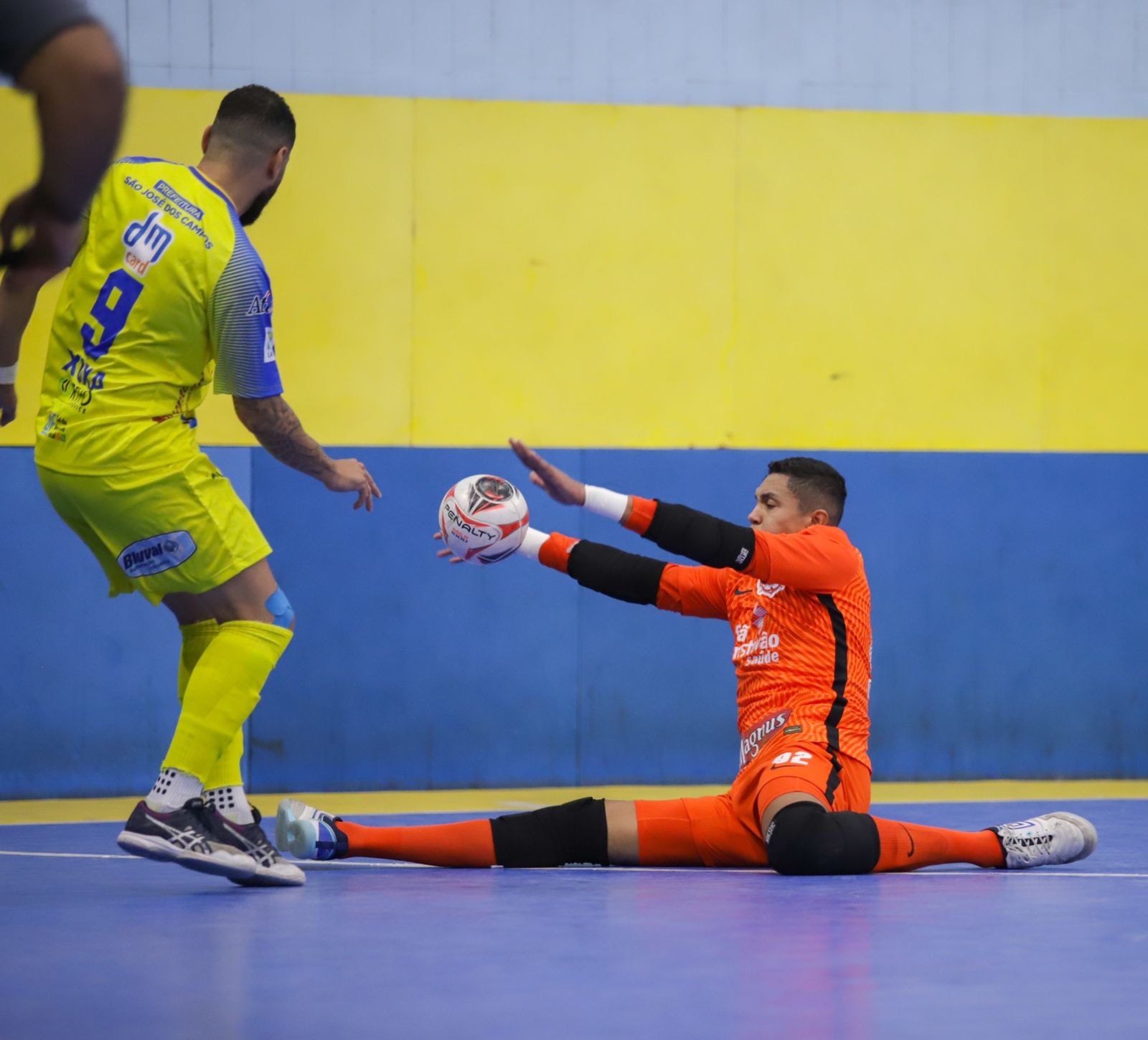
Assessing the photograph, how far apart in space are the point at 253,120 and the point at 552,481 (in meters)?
1.32

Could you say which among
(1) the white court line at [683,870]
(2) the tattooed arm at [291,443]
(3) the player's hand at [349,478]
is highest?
(2) the tattooed arm at [291,443]

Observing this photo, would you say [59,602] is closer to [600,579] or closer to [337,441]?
[337,441]

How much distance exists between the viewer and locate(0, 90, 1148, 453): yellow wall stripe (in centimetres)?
784

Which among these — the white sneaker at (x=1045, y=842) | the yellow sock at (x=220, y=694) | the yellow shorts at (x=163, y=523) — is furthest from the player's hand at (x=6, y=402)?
the white sneaker at (x=1045, y=842)

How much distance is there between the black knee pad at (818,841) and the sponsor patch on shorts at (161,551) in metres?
1.82

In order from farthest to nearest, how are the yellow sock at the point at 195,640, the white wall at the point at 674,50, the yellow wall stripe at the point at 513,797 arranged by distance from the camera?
the white wall at the point at 674,50
the yellow wall stripe at the point at 513,797
the yellow sock at the point at 195,640

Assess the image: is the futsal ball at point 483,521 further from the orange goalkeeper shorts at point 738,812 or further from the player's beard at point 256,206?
the player's beard at point 256,206

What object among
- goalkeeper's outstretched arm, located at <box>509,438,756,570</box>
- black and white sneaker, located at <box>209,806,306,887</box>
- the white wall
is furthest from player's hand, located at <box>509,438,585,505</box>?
the white wall

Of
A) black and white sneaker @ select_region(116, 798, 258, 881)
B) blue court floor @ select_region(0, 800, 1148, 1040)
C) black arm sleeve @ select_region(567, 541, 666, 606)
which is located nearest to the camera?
blue court floor @ select_region(0, 800, 1148, 1040)

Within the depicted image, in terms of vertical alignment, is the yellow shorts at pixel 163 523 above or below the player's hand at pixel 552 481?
below

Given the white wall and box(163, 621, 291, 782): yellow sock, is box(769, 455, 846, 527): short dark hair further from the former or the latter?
the white wall

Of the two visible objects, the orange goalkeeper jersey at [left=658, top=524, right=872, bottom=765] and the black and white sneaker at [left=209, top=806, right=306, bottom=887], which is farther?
the orange goalkeeper jersey at [left=658, top=524, right=872, bottom=765]

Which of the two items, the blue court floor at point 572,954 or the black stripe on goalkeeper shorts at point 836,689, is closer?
the blue court floor at point 572,954

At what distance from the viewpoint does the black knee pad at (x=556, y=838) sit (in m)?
4.92
